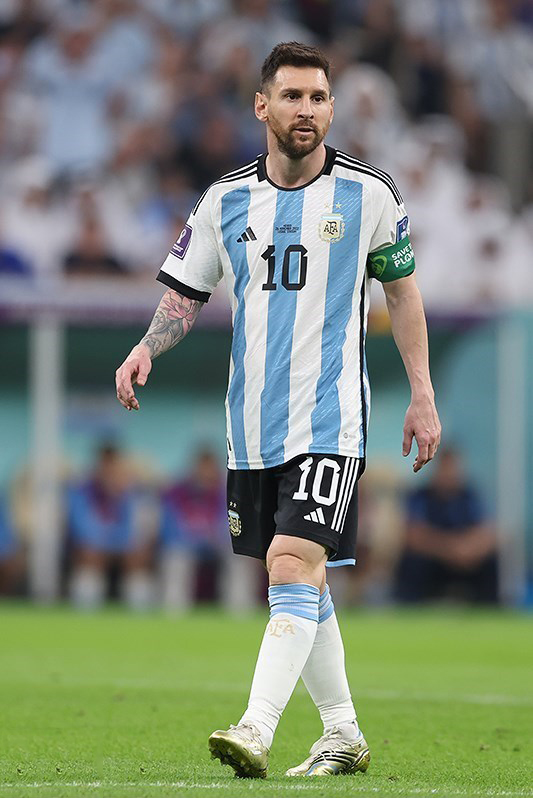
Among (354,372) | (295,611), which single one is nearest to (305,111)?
(354,372)

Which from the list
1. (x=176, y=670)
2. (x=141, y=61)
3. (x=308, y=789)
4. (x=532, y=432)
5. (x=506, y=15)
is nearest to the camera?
(x=308, y=789)

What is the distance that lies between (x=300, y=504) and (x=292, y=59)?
1481 millimetres

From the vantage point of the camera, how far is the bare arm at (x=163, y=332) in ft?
17.1

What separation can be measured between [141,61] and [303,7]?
245cm

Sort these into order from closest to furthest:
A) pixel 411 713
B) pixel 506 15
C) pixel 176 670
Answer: pixel 411 713 → pixel 176 670 → pixel 506 15

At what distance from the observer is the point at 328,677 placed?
17.6 feet

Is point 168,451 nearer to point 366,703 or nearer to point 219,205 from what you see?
point 366,703

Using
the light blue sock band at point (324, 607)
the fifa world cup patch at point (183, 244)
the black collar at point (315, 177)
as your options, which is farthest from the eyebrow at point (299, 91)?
the light blue sock band at point (324, 607)

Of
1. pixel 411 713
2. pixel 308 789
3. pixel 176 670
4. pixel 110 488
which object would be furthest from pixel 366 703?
pixel 110 488

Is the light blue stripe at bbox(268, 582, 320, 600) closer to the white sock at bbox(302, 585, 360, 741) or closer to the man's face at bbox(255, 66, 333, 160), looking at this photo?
the white sock at bbox(302, 585, 360, 741)

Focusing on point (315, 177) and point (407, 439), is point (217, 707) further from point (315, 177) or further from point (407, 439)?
A: point (315, 177)

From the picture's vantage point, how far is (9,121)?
18.0 metres

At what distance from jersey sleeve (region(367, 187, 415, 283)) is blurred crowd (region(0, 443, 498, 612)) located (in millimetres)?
10969

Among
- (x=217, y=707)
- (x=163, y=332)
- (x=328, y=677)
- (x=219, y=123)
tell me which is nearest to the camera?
(x=328, y=677)
